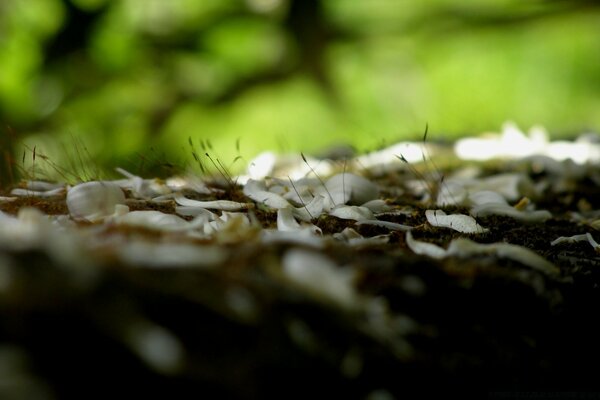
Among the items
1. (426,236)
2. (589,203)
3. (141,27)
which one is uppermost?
(141,27)

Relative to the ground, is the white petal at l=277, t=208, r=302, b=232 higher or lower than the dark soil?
higher

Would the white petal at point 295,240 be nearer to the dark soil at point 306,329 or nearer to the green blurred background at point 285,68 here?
the dark soil at point 306,329

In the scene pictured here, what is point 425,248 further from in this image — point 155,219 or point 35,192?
point 35,192

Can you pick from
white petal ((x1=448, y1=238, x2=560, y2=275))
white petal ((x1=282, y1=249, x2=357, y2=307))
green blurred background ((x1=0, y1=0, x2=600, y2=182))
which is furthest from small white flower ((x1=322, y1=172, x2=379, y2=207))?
green blurred background ((x1=0, y1=0, x2=600, y2=182))

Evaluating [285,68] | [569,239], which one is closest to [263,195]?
[569,239]

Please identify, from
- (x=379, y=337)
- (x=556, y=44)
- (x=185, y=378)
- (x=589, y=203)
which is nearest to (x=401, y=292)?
(x=379, y=337)

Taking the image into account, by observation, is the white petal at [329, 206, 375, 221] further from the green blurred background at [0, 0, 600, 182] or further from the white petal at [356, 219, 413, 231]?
the green blurred background at [0, 0, 600, 182]

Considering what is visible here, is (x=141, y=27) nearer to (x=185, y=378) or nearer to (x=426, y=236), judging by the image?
(x=426, y=236)
